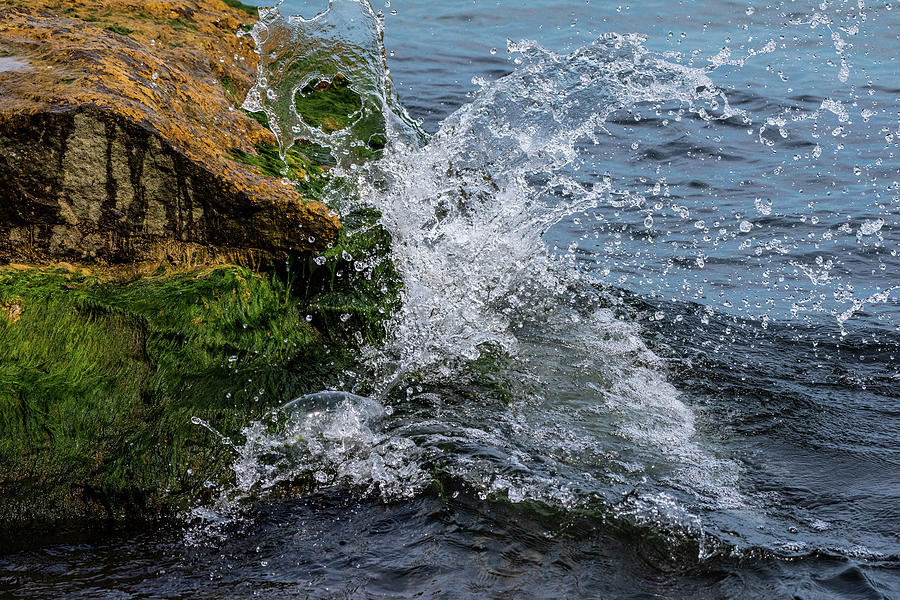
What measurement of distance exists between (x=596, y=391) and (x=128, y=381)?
7.49 feet

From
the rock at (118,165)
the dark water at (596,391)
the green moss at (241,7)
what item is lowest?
the dark water at (596,391)

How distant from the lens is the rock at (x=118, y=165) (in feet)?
11.5

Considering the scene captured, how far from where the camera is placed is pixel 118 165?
11.8ft

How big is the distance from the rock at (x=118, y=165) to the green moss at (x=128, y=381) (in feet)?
0.60

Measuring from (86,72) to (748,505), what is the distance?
11.5 ft

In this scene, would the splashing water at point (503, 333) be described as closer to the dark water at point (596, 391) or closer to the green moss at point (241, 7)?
the dark water at point (596, 391)

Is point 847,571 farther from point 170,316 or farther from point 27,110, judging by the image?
point 27,110

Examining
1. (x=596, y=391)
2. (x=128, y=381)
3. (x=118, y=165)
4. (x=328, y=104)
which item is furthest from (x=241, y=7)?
(x=596, y=391)

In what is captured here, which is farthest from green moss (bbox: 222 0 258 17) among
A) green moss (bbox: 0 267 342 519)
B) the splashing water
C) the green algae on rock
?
green moss (bbox: 0 267 342 519)

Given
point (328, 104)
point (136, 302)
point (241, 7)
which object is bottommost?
point (136, 302)

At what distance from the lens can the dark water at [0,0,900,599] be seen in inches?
119

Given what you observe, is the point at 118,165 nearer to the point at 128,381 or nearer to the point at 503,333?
the point at 128,381

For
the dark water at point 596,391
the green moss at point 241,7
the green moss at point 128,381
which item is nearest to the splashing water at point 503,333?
the dark water at point 596,391

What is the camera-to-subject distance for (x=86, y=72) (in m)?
3.72
